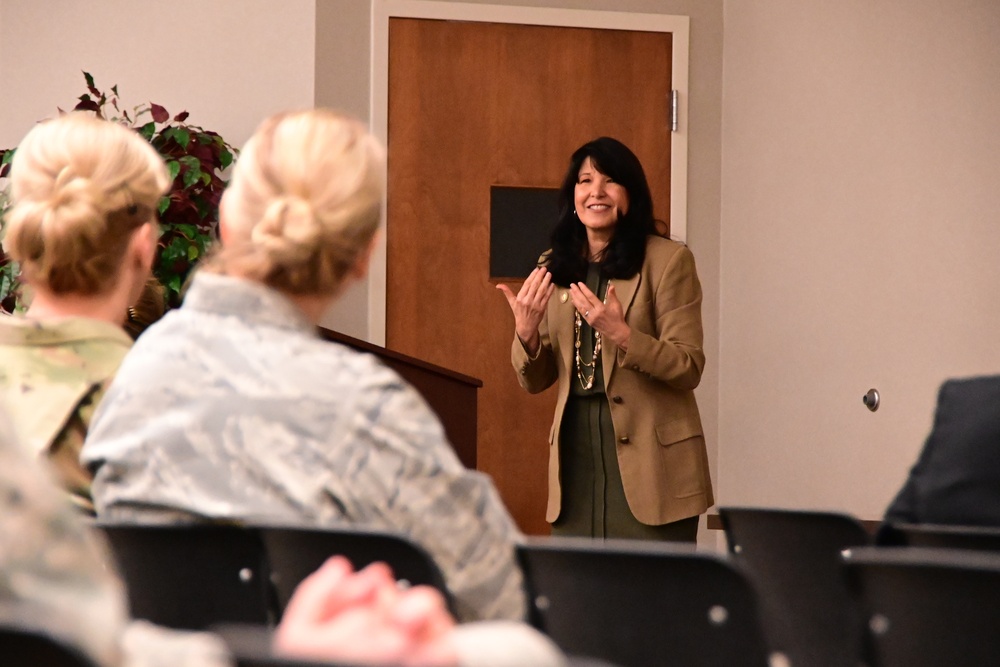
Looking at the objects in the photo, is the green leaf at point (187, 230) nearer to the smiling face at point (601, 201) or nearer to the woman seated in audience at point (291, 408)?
the smiling face at point (601, 201)

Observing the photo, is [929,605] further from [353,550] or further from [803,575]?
[353,550]

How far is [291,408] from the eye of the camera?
143 cm

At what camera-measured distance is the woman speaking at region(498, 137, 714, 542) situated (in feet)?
11.6

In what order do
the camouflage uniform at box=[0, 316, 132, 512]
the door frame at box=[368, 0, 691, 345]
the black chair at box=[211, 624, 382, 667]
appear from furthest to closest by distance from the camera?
the door frame at box=[368, 0, 691, 345], the camouflage uniform at box=[0, 316, 132, 512], the black chair at box=[211, 624, 382, 667]

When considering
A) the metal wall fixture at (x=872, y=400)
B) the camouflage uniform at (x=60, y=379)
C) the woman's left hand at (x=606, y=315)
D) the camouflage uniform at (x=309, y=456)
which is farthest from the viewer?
the metal wall fixture at (x=872, y=400)

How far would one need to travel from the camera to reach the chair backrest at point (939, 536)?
1.46 metres

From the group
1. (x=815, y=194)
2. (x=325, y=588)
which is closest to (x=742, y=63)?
(x=815, y=194)

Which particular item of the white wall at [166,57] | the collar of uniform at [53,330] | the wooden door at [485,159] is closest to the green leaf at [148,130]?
the white wall at [166,57]

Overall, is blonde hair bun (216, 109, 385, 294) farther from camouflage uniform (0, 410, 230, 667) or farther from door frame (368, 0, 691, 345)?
door frame (368, 0, 691, 345)

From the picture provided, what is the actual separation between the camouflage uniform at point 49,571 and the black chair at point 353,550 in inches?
18.5

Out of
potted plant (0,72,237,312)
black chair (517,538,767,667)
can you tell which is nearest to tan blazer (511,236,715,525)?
potted plant (0,72,237,312)

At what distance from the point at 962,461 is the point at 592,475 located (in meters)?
2.15

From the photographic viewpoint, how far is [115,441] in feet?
4.97

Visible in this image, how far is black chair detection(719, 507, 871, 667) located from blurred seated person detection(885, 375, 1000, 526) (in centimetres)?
9
